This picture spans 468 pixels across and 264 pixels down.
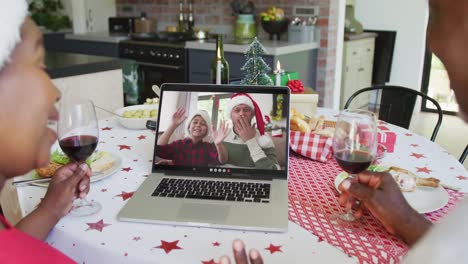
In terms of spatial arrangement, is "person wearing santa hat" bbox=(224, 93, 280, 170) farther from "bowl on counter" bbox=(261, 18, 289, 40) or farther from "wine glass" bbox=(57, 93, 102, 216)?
"bowl on counter" bbox=(261, 18, 289, 40)

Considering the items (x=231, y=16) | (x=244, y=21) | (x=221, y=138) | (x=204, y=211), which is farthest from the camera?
(x=231, y=16)

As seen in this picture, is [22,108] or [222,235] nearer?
[22,108]

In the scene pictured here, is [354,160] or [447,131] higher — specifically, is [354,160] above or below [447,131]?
A: above

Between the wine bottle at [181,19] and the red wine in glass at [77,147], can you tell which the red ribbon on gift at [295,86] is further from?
the wine bottle at [181,19]

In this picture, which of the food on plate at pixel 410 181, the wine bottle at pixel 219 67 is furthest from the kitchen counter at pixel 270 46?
the food on plate at pixel 410 181

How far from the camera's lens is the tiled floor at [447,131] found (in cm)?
391

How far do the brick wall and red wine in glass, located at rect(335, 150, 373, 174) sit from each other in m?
2.71

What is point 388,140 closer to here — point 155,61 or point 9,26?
point 9,26

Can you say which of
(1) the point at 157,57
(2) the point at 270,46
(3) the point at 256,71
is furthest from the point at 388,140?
(1) the point at 157,57

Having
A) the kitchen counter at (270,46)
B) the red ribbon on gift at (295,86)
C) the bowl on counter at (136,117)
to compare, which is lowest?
the bowl on counter at (136,117)

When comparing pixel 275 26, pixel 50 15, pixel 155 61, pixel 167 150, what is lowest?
pixel 167 150

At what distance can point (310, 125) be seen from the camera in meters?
1.56

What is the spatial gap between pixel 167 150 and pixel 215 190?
0.68ft

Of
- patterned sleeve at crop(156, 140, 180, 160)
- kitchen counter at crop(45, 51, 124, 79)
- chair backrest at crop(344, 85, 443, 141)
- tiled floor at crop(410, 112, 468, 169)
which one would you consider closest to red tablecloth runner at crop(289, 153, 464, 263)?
patterned sleeve at crop(156, 140, 180, 160)
